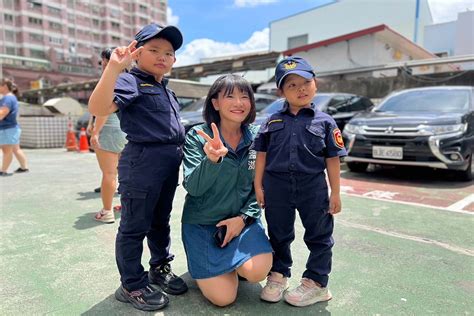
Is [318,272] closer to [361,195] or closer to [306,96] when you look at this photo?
[306,96]

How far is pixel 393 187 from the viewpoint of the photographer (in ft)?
16.2

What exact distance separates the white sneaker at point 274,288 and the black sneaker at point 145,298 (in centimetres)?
56

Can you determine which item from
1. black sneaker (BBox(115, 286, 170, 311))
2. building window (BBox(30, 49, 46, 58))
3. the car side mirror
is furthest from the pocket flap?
building window (BBox(30, 49, 46, 58))

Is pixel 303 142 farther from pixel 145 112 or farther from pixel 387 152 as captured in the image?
pixel 387 152

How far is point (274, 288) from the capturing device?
2090 millimetres

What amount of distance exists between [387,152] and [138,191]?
415 centimetres

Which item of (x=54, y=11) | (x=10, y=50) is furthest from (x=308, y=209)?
(x=54, y=11)

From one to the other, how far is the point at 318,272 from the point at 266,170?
65 centimetres

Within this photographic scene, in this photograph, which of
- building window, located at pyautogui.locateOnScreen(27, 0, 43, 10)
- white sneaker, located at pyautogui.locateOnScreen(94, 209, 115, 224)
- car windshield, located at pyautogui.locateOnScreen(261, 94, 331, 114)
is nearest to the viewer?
white sneaker, located at pyautogui.locateOnScreen(94, 209, 115, 224)

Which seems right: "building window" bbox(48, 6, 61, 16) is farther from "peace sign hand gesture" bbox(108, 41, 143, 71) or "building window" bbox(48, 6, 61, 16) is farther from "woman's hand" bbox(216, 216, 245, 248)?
"woman's hand" bbox(216, 216, 245, 248)

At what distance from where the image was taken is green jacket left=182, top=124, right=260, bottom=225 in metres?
2.03

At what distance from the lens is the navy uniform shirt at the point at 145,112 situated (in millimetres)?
1907

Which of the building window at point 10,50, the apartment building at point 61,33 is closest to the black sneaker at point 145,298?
the apartment building at point 61,33

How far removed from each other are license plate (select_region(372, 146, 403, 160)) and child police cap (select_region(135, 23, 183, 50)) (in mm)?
3969
